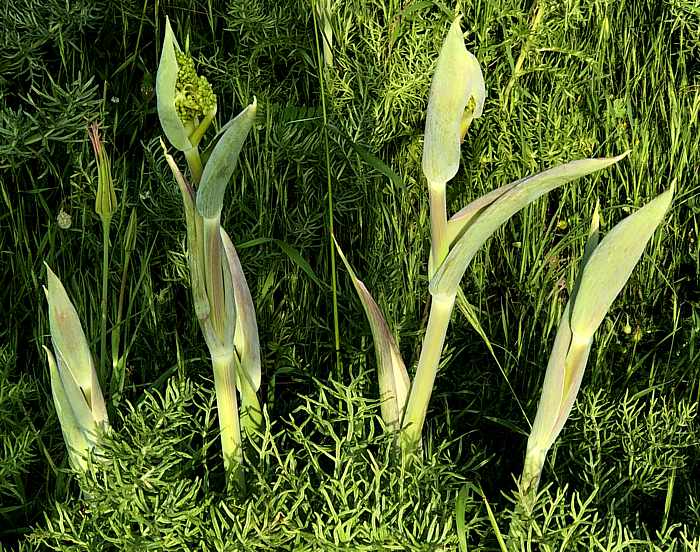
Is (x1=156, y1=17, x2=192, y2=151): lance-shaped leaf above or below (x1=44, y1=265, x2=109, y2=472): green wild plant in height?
above

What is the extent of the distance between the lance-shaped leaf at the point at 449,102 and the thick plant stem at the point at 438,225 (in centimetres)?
2

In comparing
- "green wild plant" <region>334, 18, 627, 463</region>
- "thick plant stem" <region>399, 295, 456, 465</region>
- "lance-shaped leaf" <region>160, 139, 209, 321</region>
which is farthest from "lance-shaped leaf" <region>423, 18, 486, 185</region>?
"lance-shaped leaf" <region>160, 139, 209, 321</region>

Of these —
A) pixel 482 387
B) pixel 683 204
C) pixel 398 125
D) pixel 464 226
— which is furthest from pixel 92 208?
pixel 683 204

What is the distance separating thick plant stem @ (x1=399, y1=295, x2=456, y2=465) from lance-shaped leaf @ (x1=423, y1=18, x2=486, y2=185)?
6.2 inches

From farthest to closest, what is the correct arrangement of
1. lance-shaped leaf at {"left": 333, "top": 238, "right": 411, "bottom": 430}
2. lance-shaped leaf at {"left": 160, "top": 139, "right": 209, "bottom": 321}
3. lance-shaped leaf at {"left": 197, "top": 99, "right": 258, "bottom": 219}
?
lance-shaped leaf at {"left": 333, "top": 238, "right": 411, "bottom": 430} → lance-shaped leaf at {"left": 160, "top": 139, "right": 209, "bottom": 321} → lance-shaped leaf at {"left": 197, "top": 99, "right": 258, "bottom": 219}

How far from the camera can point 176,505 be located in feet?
3.22

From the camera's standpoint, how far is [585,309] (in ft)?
3.24

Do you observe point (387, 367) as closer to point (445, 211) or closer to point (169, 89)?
point (445, 211)

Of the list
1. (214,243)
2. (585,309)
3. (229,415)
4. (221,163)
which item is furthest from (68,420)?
(585,309)

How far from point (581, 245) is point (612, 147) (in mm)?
271

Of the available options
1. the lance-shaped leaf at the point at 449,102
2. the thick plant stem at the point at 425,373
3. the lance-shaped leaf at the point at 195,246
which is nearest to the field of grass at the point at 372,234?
the thick plant stem at the point at 425,373

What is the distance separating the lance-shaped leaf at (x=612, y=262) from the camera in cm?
91

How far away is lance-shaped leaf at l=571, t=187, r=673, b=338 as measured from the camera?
2.99ft

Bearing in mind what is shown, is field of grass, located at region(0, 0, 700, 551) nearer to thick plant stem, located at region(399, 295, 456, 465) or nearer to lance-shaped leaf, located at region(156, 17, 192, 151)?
thick plant stem, located at region(399, 295, 456, 465)
